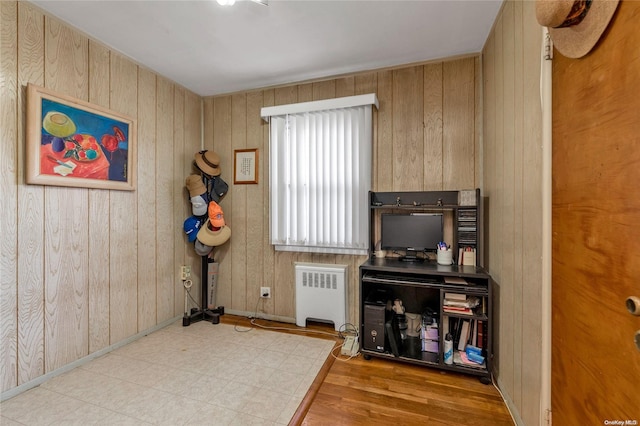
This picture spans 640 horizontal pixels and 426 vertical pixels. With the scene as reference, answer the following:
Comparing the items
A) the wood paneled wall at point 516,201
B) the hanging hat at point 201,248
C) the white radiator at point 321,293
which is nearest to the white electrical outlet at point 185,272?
the hanging hat at point 201,248

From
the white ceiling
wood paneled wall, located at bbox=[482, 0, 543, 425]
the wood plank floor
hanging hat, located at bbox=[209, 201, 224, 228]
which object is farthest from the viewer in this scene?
hanging hat, located at bbox=[209, 201, 224, 228]

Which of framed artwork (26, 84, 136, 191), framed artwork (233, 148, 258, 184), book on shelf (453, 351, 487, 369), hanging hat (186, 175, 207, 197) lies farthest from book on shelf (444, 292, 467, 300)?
framed artwork (26, 84, 136, 191)

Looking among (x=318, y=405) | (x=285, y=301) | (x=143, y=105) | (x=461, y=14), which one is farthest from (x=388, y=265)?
(x=143, y=105)

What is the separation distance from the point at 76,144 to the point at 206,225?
4.10ft

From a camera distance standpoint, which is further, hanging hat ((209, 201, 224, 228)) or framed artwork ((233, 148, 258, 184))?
framed artwork ((233, 148, 258, 184))

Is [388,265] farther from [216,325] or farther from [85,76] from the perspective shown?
[85,76]

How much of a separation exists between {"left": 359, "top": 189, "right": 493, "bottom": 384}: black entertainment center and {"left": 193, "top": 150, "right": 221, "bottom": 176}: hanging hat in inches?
70.3

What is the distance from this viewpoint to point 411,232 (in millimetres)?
2396

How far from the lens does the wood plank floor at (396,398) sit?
155cm

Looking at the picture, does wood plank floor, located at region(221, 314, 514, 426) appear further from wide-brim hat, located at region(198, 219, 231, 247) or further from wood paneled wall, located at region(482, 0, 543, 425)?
wide-brim hat, located at region(198, 219, 231, 247)

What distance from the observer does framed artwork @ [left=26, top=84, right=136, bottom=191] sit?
1.81 metres

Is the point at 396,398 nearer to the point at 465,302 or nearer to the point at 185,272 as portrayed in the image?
the point at 465,302

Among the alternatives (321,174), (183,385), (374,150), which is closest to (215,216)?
(321,174)

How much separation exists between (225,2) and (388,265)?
7.02 ft
